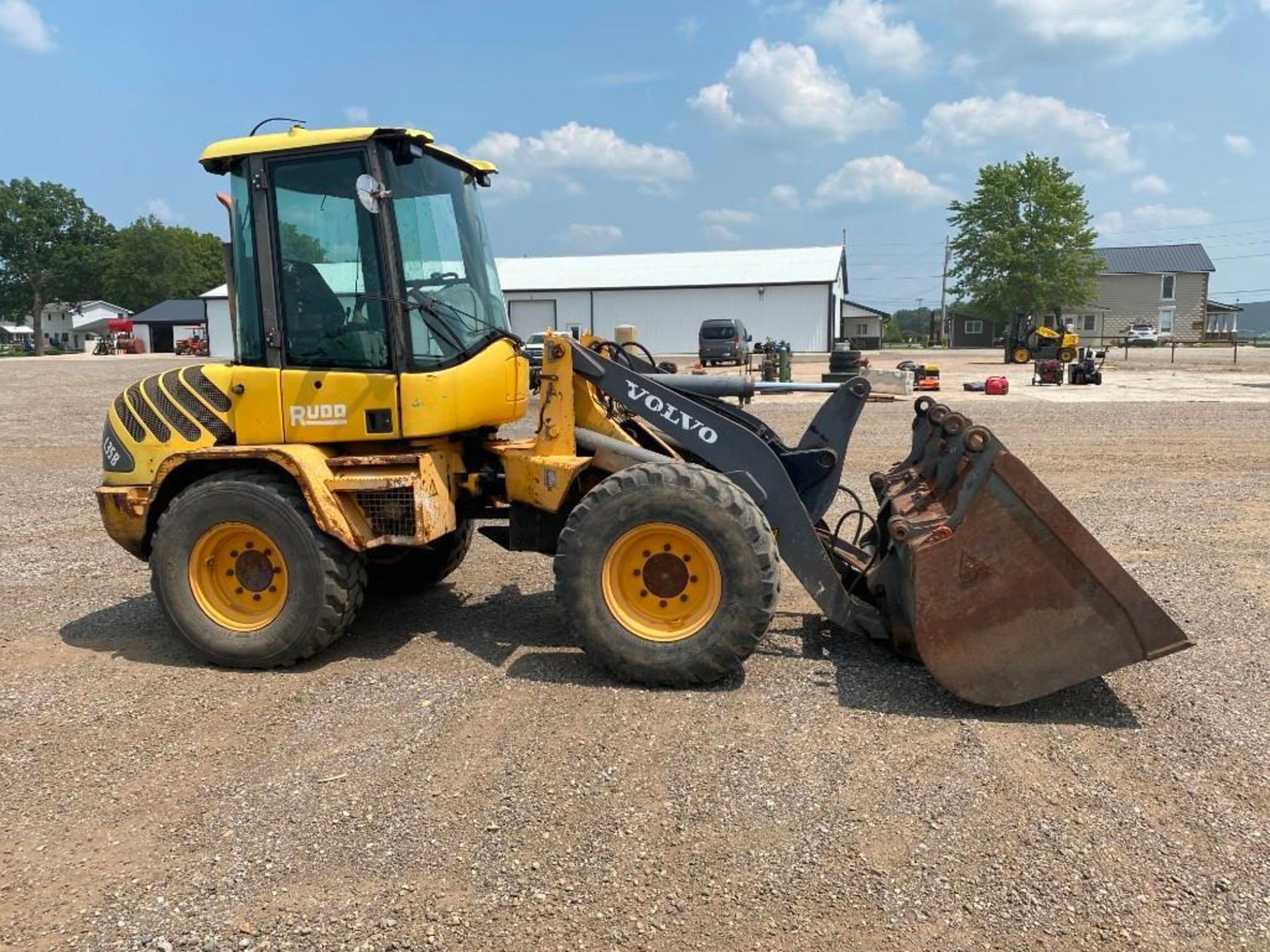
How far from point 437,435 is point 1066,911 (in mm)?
3660

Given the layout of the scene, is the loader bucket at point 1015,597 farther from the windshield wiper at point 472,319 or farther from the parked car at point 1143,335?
the parked car at point 1143,335

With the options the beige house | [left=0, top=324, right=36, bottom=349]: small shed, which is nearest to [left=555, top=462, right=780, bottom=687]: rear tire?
the beige house

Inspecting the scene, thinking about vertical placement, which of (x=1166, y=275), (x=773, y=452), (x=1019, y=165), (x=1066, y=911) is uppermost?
(x=1019, y=165)

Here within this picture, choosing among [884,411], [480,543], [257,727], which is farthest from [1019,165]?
[257,727]

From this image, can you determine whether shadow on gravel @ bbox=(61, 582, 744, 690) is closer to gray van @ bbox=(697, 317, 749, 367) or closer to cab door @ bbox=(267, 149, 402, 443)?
cab door @ bbox=(267, 149, 402, 443)

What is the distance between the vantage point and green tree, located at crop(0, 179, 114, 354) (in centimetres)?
7931

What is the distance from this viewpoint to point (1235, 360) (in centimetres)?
3650

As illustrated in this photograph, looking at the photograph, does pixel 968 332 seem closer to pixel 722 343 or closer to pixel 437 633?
pixel 722 343

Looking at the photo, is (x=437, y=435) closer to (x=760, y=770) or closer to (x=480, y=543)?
(x=760, y=770)

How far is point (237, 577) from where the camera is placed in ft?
16.7

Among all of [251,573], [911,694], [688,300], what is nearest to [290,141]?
[251,573]

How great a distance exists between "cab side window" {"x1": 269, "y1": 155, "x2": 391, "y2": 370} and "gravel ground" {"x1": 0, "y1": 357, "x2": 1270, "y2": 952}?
5.79ft

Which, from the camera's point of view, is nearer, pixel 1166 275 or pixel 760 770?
pixel 760 770

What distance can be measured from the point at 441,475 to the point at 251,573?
45.8 inches
